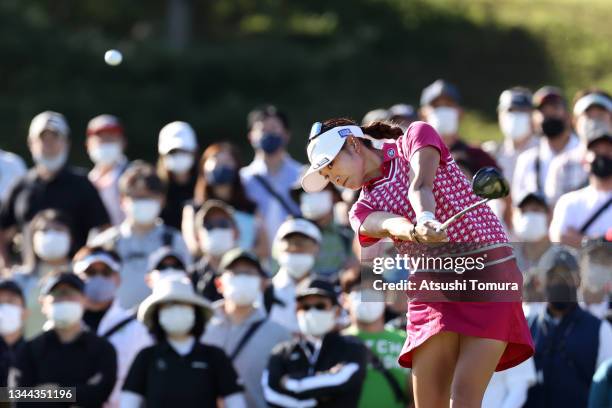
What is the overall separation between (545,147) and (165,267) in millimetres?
3315

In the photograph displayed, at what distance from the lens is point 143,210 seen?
1294cm

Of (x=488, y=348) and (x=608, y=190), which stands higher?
(x=608, y=190)

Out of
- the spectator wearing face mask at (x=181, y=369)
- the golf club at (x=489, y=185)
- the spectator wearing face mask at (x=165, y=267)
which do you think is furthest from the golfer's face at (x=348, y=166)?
the spectator wearing face mask at (x=165, y=267)

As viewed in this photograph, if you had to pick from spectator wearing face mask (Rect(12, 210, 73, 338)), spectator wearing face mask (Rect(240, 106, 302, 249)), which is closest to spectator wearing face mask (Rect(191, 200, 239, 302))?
spectator wearing face mask (Rect(240, 106, 302, 249))

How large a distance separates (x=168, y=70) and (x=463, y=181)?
1658cm

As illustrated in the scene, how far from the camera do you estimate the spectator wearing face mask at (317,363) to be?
35.6 ft

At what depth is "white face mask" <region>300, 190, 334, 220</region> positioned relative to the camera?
12766 millimetres

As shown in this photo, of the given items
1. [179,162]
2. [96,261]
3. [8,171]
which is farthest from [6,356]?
[8,171]

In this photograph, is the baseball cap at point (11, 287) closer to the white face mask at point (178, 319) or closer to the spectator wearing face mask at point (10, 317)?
the spectator wearing face mask at point (10, 317)

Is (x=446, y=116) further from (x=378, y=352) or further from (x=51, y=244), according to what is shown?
(x=51, y=244)

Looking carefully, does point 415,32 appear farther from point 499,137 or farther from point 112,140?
point 112,140

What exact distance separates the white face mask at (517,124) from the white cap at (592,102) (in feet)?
2.30

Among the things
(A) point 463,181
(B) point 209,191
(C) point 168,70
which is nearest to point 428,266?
(A) point 463,181

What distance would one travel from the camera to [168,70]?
80.0 ft
